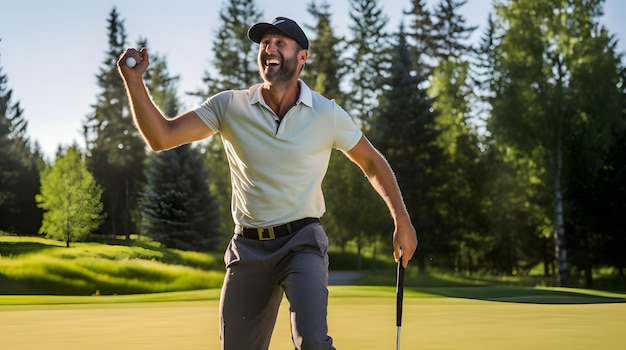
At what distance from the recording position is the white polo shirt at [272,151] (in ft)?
13.8

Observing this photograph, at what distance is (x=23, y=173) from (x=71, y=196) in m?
4.60

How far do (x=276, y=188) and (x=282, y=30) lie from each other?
0.79m

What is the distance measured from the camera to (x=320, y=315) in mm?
4078

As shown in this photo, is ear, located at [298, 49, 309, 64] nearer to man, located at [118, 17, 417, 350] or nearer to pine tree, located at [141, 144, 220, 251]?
Answer: man, located at [118, 17, 417, 350]

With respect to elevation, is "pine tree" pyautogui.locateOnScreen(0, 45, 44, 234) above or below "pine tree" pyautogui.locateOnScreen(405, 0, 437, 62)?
below

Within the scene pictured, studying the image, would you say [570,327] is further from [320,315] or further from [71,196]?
[71,196]

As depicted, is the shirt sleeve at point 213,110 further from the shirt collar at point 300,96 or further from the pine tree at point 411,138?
the pine tree at point 411,138

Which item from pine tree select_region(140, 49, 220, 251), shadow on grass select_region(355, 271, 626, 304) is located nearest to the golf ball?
shadow on grass select_region(355, 271, 626, 304)

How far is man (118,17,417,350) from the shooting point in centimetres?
418

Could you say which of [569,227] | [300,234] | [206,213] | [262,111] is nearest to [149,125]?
[262,111]

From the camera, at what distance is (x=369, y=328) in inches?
359

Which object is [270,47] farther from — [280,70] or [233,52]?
[233,52]

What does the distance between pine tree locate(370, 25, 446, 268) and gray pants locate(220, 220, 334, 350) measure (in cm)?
3057

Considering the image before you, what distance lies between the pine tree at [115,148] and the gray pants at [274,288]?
2676 cm
